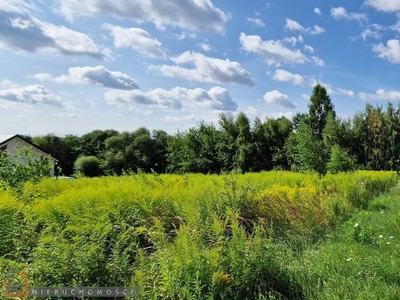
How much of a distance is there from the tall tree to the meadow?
861 inches

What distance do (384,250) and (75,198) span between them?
159 inches

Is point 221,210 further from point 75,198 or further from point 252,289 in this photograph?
point 75,198

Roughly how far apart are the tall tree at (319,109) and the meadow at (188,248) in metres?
21.9

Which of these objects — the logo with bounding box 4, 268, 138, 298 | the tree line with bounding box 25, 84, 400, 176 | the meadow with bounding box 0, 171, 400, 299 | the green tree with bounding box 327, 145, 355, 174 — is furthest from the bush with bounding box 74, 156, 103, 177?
the logo with bounding box 4, 268, 138, 298

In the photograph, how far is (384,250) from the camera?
399cm

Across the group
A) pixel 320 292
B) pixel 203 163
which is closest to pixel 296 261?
pixel 320 292

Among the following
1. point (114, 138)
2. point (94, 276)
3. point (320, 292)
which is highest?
point (114, 138)

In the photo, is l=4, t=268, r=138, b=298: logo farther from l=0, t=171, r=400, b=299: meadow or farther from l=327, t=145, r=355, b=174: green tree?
l=327, t=145, r=355, b=174: green tree

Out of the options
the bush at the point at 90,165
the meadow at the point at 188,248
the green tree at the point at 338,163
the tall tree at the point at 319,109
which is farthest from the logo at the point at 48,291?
the bush at the point at 90,165

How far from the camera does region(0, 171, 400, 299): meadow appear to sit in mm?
2529

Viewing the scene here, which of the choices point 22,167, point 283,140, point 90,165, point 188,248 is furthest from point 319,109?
point 90,165

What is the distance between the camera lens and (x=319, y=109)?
1003 inches

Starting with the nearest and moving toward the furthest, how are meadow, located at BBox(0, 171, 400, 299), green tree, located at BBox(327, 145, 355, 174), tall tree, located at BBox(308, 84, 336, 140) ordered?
meadow, located at BBox(0, 171, 400, 299)
green tree, located at BBox(327, 145, 355, 174)
tall tree, located at BBox(308, 84, 336, 140)

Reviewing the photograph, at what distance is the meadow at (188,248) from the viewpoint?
2.53 m
